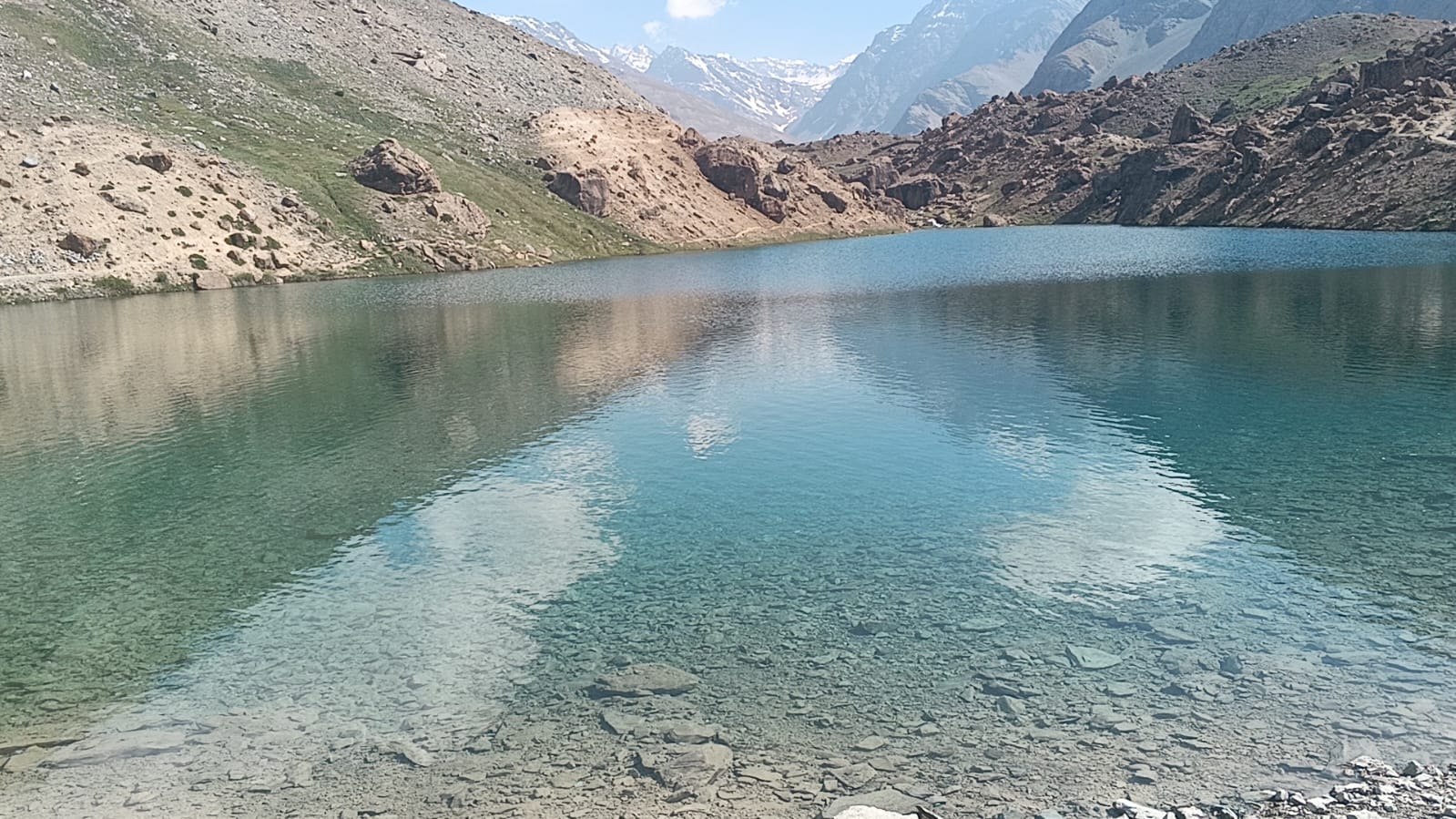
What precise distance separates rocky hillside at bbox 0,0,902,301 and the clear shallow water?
54.7 meters

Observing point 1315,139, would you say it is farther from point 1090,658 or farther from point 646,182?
point 1090,658

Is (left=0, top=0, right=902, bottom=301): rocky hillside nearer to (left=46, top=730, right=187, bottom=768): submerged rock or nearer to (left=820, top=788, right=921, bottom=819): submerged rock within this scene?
(left=46, top=730, right=187, bottom=768): submerged rock

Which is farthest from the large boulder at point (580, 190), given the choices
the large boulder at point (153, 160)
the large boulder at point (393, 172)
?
the large boulder at point (153, 160)

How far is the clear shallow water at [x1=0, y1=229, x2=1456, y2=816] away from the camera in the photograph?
15.4 m

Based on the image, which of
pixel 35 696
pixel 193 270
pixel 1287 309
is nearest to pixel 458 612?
pixel 35 696

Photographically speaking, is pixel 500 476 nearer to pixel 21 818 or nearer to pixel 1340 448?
pixel 21 818

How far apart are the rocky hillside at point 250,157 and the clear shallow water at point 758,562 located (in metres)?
54.7

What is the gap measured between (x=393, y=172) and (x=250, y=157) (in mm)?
18606

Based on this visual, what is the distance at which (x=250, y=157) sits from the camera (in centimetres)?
13062

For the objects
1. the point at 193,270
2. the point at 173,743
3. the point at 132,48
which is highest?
the point at 132,48

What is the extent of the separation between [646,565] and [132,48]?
6614 inches

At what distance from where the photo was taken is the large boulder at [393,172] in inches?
5418

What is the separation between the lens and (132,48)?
493 ft

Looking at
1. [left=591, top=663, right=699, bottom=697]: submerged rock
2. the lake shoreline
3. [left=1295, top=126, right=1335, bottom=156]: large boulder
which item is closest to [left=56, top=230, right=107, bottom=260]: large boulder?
the lake shoreline
